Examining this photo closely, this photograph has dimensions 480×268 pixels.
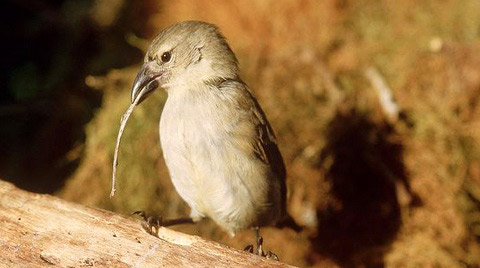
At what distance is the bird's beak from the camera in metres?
3.11

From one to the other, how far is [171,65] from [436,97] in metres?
2.40

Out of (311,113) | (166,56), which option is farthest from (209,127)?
(311,113)

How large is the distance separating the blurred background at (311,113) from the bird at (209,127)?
118 cm

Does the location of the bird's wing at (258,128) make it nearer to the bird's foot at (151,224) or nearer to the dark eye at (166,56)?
the dark eye at (166,56)

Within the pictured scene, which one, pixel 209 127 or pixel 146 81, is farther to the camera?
pixel 146 81

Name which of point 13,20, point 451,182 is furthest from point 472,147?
point 13,20

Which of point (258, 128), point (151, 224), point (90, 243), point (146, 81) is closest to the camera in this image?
point (90, 243)

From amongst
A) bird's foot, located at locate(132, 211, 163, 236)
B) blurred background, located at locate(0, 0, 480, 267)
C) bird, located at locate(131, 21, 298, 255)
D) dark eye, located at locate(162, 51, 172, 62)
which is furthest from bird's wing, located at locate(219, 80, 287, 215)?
blurred background, located at locate(0, 0, 480, 267)

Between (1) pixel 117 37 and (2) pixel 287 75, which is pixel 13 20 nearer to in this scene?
(1) pixel 117 37

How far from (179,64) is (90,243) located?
41.7 inches

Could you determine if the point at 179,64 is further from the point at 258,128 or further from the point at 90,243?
the point at 90,243

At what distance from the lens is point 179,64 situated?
3.16 metres

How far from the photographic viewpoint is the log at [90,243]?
2.62 meters

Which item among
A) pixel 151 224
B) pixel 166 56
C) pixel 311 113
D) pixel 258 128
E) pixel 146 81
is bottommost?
pixel 151 224
